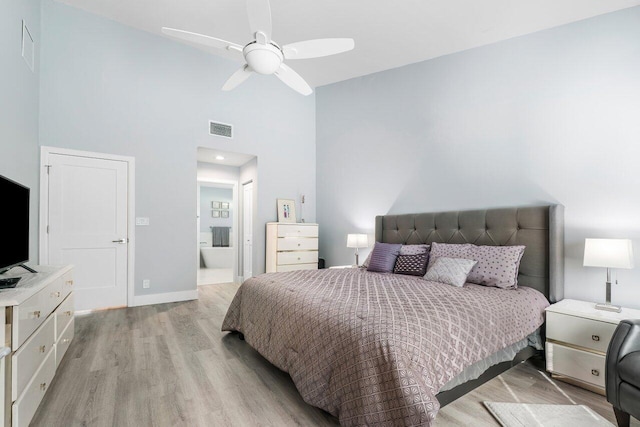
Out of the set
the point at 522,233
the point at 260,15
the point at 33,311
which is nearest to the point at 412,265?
the point at 522,233

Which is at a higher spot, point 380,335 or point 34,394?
point 380,335

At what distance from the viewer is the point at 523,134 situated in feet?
9.62

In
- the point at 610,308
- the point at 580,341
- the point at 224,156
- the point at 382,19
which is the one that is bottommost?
the point at 580,341

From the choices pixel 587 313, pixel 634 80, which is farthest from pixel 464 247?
pixel 634 80

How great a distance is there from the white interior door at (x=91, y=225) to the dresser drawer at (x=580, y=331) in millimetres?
4484

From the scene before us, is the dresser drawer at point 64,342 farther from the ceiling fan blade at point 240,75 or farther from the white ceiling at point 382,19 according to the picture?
the white ceiling at point 382,19

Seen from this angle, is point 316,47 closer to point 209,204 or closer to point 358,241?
point 358,241

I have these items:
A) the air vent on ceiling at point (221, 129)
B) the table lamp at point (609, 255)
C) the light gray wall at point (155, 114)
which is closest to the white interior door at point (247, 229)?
the light gray wall at point (155, 114)

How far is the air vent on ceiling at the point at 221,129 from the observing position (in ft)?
14.9

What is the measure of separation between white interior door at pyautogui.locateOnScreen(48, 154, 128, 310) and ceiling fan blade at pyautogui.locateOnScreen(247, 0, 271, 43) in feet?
9.10

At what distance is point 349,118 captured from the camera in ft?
15.8

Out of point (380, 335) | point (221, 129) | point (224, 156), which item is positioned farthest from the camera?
point (224, 156)

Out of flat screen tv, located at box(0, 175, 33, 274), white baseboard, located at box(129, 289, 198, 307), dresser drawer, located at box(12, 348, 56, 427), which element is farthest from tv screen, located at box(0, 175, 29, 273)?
white baseboard, located at box(129, 289, 198, 307)

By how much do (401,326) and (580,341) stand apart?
1566 millimetres
